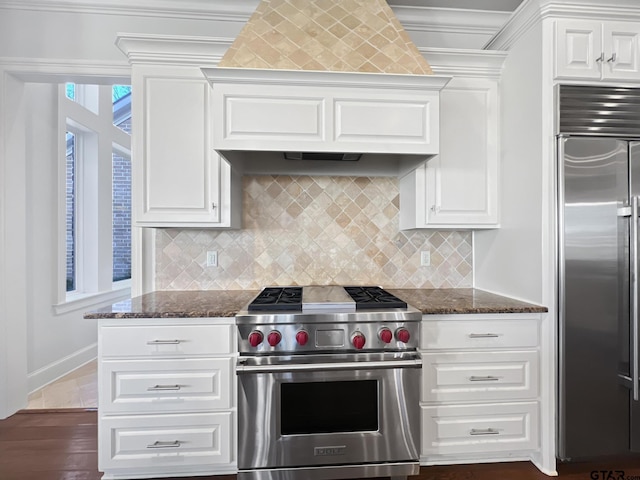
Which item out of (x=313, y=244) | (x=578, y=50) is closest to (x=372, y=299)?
(x=313, y=244)

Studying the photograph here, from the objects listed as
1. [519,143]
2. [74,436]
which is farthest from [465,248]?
[74,436]

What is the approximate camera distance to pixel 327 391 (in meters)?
1.78

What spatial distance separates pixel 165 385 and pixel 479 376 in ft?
5.54

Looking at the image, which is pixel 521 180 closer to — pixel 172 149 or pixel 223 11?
pixel 172 149

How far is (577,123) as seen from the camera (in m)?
1.92

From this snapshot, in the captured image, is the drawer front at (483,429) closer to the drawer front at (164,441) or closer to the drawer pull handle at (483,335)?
the drawer pull handle at (483,335)

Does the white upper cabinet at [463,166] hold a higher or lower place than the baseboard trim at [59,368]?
higher

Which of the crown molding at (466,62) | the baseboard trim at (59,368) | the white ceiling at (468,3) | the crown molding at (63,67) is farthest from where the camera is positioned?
the baseboard trim at (59,368)

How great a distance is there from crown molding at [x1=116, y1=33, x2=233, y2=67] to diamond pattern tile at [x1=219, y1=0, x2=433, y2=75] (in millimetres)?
246

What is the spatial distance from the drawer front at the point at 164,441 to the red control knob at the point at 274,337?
1.59 ft

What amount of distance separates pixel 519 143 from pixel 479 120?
12.5 inches

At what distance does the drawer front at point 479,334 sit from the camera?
1934 millimetres

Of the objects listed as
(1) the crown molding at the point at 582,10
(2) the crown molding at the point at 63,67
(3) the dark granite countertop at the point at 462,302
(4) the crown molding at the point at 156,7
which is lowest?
(3) the dark granite countertop at the point at 462,302

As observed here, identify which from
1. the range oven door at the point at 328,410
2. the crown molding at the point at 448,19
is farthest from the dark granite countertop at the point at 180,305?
the crown molding at the point at 448,19
